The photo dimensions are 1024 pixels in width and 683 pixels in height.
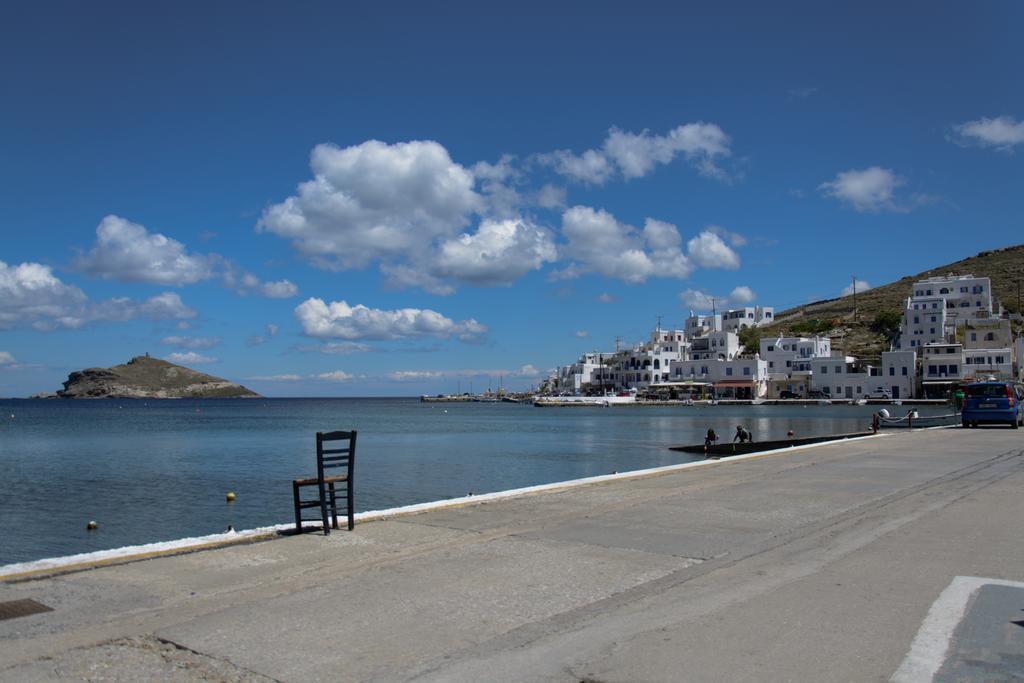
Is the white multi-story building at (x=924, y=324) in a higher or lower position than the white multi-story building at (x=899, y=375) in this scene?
higher

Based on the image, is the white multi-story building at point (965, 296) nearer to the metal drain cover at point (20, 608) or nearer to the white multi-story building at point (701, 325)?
the white multi-story building at point (701, 325)

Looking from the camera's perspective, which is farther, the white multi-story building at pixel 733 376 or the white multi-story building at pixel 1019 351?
the white multi-story building at pixel 733 376

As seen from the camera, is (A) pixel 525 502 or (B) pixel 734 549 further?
(A) pixel 525 502

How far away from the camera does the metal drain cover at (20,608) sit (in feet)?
20.6

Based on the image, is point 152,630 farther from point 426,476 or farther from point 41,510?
point 426,476

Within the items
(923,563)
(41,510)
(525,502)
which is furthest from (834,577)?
(41,510)

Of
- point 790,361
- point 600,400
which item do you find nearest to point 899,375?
point 790,361

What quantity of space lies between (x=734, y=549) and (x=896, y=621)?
9.15 ft

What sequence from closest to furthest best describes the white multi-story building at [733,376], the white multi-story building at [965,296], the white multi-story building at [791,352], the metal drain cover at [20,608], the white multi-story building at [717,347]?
the metal drain cover at [20,608] → the white multi-story building at [733,376] → the white multi-story building at [965,296] → the white multi-story building at [791,352] → the white multi-story building at [717,347]

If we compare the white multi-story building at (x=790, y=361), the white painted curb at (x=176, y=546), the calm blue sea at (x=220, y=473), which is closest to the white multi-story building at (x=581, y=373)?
the white multi-story building at (x=790, y=361)

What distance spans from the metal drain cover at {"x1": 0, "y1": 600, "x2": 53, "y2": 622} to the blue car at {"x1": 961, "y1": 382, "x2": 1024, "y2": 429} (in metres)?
35.3

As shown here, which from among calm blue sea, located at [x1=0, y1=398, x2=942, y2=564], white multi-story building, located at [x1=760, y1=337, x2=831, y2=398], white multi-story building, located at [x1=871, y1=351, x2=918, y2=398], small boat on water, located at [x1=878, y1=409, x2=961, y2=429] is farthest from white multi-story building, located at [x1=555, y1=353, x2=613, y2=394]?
small boat on water, located at [x1=878, y1=409, x2=961, y2=429]

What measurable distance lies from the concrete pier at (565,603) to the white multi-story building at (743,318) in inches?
5945

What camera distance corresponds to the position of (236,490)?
2798 cm
